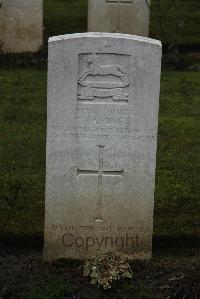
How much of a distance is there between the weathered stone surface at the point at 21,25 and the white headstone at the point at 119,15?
2.59 ft

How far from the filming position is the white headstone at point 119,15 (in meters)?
11.8

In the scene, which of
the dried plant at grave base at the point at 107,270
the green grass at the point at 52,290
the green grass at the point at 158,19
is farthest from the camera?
the green grass at the point at 158,19

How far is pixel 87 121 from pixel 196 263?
1.27 metres

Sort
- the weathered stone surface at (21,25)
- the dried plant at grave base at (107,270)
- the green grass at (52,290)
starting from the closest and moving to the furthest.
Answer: the green grass at (52,290), the dried plant at grave base at (107,270), the weathered stone surface at (21,25)

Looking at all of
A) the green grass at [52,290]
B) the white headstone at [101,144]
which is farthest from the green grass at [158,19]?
the green grass at [52,290]

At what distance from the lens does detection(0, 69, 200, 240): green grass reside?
669 centimetres

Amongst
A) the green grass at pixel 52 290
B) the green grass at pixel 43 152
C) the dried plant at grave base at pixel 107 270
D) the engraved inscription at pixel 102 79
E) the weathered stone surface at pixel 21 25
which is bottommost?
the green grass at pixel 52 290

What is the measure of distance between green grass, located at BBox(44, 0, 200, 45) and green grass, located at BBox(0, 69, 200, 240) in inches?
65.7

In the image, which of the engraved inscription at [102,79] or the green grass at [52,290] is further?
the engraved inscription at [102,79]

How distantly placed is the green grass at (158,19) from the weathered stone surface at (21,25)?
1.96ft

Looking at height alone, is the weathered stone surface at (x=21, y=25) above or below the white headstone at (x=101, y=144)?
above

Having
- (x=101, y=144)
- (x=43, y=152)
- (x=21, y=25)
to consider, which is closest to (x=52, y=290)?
(x=101, y=144)

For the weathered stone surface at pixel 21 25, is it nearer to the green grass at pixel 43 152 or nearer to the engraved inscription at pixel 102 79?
the green grass at pixel 43 152

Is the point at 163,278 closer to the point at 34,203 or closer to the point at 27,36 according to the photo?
the point at 34,203
